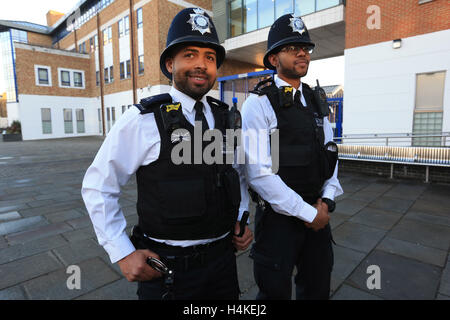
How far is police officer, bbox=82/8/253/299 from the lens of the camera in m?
1.32

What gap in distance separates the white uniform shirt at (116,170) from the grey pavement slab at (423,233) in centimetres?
375

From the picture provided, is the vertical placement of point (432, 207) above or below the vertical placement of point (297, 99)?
below

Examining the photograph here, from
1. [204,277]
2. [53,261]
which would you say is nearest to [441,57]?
[204,277]

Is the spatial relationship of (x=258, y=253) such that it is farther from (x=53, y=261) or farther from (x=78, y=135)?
(x=78, y=135)

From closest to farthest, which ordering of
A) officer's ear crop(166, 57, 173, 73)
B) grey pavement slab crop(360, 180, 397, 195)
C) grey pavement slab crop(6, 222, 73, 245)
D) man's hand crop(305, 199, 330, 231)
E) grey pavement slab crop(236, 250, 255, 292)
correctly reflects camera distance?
officer's ear crop(166, 57, 173, 73), man's hand crop(305, 199, 330, 231), grey pavement slab crop(236, 250, 255, 292), grey pavement slab crop(6, 222, 73, 245), grey pavement slab crop(360, 180, 397, 195)

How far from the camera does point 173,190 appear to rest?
1349 millimetres

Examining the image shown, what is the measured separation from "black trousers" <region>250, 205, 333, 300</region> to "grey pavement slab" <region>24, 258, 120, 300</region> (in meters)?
1.80

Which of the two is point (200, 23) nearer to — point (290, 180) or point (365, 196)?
point (290, 180)

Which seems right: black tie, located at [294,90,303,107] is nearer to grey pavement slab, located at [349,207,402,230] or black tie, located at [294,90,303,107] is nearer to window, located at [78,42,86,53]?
grey pavement slab, located at [349,207,402,230]

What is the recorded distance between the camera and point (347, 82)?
10445 millimetres

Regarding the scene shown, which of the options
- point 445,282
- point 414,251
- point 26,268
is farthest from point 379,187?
point 26,268

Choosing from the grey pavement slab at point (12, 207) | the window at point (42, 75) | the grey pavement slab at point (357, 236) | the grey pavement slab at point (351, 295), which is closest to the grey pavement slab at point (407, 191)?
the grey pavement slab at point (357, 236)

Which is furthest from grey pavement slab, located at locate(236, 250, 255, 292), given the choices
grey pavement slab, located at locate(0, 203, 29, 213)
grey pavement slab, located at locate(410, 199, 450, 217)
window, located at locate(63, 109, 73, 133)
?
window, located at locate(63, 109, 73, 133)

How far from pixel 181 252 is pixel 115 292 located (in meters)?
1.63
